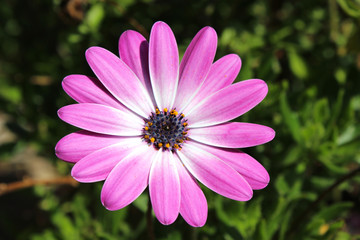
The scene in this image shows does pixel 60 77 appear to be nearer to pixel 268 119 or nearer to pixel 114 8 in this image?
pixel 114 8

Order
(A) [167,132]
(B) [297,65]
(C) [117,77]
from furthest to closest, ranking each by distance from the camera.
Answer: (B) [297,65]
(A) [167,132]
(C) [117,77]

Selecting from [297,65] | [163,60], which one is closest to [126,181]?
[163,60]

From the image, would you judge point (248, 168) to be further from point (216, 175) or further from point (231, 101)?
point (231, 101)

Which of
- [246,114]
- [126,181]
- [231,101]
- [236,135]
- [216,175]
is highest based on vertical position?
[246,114]

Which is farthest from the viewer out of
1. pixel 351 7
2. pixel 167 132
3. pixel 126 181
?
pixel 351 7

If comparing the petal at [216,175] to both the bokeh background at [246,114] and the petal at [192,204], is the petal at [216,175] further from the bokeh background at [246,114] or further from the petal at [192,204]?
the bokeh background at [246,114]

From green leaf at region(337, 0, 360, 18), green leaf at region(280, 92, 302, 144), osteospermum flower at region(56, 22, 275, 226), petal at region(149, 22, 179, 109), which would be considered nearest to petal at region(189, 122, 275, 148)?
osteospermum flower at region(56, 22, 275, 226)

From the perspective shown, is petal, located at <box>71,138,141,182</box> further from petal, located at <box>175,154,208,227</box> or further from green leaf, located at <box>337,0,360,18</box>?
green leaf, located at <box>337,0,360,18</box>
